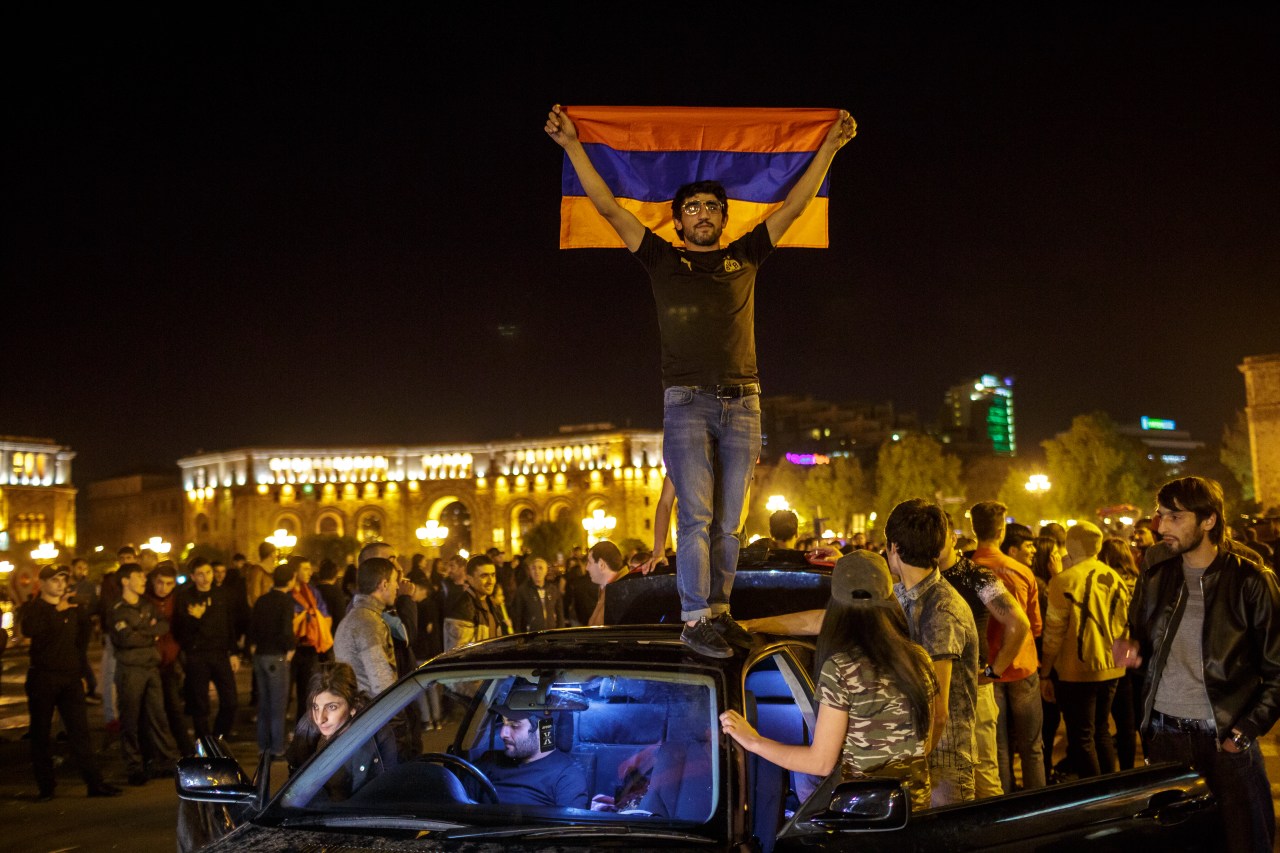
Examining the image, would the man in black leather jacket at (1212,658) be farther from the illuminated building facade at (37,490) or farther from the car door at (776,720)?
the illuminated building facade at (37,490)

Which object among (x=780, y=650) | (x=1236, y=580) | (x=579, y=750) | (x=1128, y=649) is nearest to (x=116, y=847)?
(x=579, y=750)

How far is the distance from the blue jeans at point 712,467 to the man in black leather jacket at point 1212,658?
1.87 meters

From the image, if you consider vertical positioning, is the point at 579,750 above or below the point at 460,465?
below

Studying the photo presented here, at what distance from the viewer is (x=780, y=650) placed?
13.6 ft

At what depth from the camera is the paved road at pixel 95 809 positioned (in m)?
8.02

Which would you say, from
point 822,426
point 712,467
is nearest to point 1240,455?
point 822,426

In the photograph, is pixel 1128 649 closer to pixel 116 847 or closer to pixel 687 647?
pixel 687 647

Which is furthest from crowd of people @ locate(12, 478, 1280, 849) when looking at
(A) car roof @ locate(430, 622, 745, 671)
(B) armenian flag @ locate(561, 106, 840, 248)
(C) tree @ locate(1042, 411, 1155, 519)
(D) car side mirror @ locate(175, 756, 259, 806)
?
(C) tree @ locate(1042, 411, 1155, 519)

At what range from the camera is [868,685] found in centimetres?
358

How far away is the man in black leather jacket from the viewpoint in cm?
470

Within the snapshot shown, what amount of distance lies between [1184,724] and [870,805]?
2561 mm

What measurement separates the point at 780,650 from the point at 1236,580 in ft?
7.14

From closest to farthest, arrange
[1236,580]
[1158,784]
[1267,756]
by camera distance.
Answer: [1158,784], [1236,580], [1267,756]

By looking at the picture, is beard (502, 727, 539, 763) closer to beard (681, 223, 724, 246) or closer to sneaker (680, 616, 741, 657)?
sneaker (680, 616, 741, 657)
